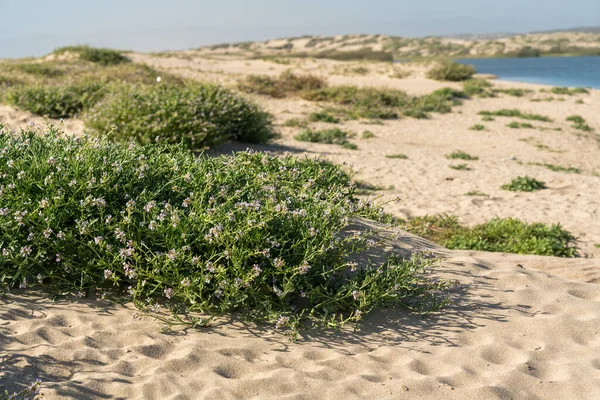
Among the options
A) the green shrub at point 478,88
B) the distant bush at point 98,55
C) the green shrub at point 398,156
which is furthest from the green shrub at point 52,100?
the distant bush at point 98,55

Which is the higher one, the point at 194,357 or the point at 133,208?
the point at 133,208

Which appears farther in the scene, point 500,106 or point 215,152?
point 500,106

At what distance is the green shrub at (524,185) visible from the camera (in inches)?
373

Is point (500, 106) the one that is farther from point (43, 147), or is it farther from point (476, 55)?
point (476, 55)

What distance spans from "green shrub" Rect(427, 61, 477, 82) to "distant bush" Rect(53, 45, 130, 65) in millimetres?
13878

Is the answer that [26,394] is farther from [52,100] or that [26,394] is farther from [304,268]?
[52,100]

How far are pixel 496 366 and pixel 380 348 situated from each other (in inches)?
27.4

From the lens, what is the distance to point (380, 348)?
384 centimetres

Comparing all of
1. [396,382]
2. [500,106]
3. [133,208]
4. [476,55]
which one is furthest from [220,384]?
[476,55]

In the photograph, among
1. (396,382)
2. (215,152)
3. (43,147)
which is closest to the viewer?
(396,382)

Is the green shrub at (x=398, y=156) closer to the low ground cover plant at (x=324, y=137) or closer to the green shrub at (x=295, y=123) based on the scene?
the low ground cover plant at (x=324, y=137)

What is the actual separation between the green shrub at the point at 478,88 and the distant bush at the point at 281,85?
5254 millimetres

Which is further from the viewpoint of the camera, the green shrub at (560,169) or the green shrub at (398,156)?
the green shrub at (398,156)

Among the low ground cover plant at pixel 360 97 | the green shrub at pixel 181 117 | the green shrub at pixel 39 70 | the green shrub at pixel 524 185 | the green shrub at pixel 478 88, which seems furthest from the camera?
the green shrub at pixel 478 88
